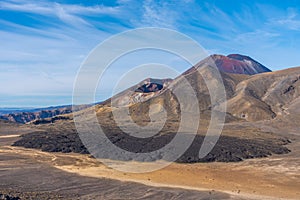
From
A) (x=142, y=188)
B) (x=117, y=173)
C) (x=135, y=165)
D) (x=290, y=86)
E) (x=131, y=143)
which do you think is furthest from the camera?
(x=290, y=86)

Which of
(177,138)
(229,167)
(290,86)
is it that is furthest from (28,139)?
(290,86)

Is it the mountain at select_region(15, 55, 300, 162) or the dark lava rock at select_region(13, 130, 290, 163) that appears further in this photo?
the mountain at select_region(15, 55, 300, 162)

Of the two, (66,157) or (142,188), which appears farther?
(66,157)

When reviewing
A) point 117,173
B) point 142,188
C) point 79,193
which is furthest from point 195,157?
point 79,193

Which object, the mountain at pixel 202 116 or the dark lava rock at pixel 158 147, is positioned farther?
the mountain at pixel 202 116

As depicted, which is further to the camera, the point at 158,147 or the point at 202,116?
the point at 202,116

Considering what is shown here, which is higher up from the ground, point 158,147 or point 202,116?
point 202,116

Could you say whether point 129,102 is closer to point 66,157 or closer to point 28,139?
point 28,139

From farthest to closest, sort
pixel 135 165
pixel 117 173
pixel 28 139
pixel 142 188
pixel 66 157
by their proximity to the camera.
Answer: pixel 28 139 → pixel 66 157 → pixel 135 165 → pixel 117 173 → pixel 142 188

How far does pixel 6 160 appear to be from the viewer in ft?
131

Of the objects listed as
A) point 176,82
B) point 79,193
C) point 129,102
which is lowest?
point 79,193

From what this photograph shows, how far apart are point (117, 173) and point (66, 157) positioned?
12287 millimetres

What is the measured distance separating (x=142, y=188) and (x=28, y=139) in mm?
35342

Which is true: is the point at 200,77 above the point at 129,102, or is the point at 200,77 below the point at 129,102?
above
